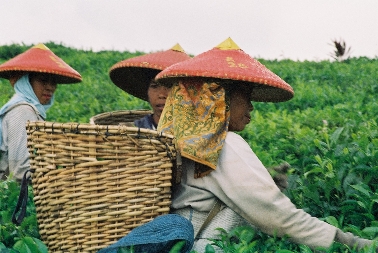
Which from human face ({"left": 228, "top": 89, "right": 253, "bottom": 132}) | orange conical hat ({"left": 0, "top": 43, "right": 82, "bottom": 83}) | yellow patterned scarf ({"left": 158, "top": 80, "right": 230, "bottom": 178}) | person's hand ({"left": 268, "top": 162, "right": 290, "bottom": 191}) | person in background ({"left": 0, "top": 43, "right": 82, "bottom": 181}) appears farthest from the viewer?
orange conical hat ({"left": 0, "top": 43, "right": 82, "bottom": 83})

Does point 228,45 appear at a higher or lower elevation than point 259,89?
higher

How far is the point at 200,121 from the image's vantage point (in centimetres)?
209

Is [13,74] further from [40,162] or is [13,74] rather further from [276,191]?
[276,191]

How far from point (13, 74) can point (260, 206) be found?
260 centimetres

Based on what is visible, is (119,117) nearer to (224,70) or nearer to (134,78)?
(134,78)

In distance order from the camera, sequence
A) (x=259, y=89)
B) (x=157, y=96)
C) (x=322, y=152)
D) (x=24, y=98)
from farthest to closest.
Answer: (x=24, y=98), (x=157, y=96), (x=322, y=152), (x=259, y=89)

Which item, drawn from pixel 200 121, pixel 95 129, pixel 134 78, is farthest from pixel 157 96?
pixel 95 129

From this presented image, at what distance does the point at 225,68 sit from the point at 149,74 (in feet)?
6.10

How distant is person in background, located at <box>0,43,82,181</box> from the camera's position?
3365mm

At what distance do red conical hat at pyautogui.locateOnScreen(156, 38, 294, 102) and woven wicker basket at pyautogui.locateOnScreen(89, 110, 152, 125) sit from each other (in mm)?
1498

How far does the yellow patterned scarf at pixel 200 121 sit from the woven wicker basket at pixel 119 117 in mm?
1600

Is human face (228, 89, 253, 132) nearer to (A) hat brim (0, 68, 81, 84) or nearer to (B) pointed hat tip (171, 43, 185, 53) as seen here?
(B) pointed hat tip (171, 43, 185, 53)

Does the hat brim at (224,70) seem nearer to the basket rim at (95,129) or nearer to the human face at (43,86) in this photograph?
the basket rim at (95,129)

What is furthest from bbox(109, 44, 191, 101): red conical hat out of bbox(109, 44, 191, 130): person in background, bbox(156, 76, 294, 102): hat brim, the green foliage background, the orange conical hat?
bbox(156, 76, 294, 102): hat brim
